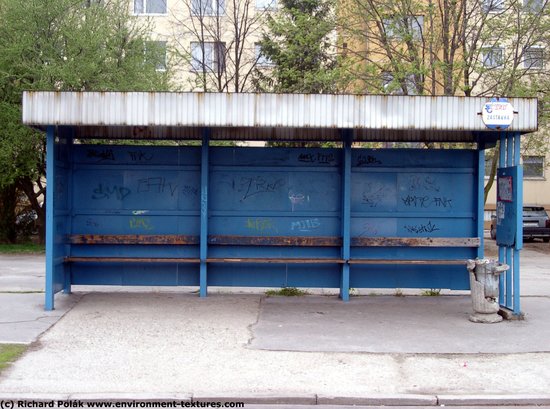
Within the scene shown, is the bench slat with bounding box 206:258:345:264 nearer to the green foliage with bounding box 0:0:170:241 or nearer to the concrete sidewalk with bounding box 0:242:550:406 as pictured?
the concrete sidewalk with bounding box 0:242:550:406

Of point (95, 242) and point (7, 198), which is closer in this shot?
point (95, 242)

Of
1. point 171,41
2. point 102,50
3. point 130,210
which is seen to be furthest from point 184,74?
point 130,210

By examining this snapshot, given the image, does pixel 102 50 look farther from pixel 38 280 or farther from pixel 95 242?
pixel 95 242

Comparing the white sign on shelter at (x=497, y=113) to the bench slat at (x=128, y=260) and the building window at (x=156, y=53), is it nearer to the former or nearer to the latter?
the bench slat at (x=128, y=260)

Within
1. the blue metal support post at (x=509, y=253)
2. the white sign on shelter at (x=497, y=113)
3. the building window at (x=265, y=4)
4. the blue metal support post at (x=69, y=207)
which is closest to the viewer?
the white sign on shelter at (x=497, y=113)

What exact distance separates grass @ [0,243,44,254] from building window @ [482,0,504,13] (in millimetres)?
16462

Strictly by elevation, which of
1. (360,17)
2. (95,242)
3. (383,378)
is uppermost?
(360,17)

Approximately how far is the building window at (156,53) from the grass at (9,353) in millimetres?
17029

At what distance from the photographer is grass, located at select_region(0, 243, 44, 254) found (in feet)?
69.1

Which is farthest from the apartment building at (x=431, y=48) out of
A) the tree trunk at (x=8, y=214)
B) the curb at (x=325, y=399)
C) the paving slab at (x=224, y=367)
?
the curb at (x=325, y=399)

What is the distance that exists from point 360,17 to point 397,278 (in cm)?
1332

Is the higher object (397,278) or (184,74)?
(184,74)

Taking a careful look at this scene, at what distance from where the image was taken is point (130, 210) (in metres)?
11.0

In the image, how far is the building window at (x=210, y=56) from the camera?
2998 centimetres
